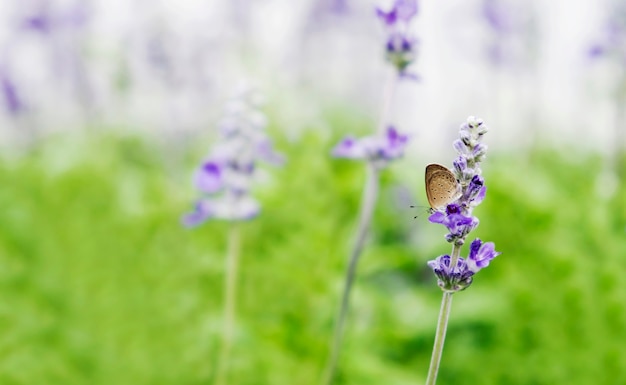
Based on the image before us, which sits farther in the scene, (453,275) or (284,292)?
(284,292)

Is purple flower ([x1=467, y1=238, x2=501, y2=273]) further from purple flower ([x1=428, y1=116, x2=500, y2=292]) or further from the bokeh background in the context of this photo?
the bokeh background

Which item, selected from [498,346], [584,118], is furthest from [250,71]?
[584,118]

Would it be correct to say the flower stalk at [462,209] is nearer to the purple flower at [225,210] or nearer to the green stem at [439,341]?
the green stem at [439,341]

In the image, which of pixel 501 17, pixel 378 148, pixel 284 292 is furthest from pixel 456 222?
pixel 501 17

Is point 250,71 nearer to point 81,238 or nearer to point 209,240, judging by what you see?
point 209,240

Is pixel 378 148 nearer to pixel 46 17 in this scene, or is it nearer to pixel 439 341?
pixel 439 341

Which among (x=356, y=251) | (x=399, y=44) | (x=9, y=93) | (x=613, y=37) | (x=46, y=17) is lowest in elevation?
(x=356, y=251)
